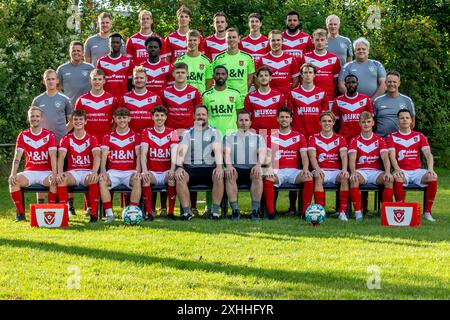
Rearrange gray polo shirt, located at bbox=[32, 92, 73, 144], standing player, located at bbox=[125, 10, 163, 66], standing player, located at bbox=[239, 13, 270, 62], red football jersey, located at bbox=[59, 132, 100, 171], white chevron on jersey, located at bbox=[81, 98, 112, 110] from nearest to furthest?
red football jersey, located at bbox=[59, 132, 100, 171]
white chevron on jersey, located at bbox=[81, 98, 112, 110]
gray polo shirt, located at bbox=[32, 92, 73, 144]
standing player, located at bbox=[125, 10, 163, 66]
standing player, located at bbox=[239, 13, 270, 62]

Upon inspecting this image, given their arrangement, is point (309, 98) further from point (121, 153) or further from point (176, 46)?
point (121, 153)

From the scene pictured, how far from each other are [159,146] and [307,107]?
2001 mm

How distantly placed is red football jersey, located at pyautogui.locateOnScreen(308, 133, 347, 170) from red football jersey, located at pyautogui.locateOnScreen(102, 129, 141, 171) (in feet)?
7.20

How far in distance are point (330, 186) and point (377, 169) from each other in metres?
0.67

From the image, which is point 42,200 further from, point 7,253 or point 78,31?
point 78,31

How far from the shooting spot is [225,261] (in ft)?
23.6

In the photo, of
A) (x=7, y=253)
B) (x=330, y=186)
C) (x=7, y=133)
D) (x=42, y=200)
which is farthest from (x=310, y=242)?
(x=7, y=133)

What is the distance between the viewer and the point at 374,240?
8.42 m

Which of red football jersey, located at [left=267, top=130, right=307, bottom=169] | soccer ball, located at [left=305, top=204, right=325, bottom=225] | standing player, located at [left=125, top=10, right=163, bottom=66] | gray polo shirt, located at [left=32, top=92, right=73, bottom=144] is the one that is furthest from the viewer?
standing player, located at [left=125, top=10, right=163, bottom=66]

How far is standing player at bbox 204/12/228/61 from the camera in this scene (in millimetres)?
11375

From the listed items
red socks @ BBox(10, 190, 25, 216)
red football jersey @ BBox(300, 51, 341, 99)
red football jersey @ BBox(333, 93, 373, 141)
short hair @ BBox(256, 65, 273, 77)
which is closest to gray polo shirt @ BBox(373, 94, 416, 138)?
red football jersey @ BBox(333, 93, 373, 141)

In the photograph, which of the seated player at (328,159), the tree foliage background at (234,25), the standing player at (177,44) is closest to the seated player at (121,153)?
the standing player at (177,44)

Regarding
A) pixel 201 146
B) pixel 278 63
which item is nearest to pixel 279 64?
pixel 278 63

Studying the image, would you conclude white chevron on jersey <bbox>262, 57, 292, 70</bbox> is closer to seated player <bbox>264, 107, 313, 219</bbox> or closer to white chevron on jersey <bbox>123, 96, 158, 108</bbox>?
seated player <bbox>264, 107, 313, 219</bbox>
